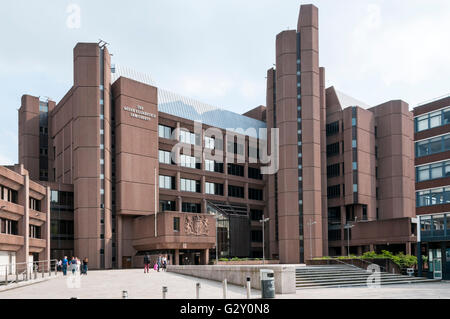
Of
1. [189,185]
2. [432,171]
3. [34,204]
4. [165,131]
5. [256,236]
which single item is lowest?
[256,236]

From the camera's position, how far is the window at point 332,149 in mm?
89819

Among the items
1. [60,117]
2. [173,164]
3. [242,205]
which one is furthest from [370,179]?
[60,117]

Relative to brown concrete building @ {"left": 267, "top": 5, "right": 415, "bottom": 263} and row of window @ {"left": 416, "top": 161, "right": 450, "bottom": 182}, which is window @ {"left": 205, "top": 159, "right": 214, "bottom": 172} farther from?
row of window @ {"left": 416, "top": 161, "right": 450, "bottom": 182}

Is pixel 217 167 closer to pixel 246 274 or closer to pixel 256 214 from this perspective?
pixel 256 214

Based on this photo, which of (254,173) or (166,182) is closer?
(166,182)

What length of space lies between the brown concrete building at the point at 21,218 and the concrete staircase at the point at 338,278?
2231cm

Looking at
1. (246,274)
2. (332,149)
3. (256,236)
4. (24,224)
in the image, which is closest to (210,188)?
(256,236)

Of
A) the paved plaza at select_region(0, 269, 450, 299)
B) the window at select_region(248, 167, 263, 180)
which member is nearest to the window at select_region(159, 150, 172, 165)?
the window at select_region(248, 167, 263, 180)

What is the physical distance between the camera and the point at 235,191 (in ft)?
293

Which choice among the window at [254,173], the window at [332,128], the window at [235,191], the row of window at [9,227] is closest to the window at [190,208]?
the window at [235,191]

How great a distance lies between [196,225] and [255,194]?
24866mm

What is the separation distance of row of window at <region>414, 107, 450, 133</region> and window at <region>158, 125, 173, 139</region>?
130 ft
